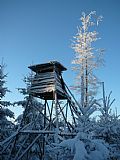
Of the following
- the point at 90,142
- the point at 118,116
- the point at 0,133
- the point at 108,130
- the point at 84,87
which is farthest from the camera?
the point at 84,87

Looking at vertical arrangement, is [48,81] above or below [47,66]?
below

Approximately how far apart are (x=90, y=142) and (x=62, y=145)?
71 centimetres

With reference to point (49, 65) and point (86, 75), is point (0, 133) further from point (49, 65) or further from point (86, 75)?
point (86, 75)

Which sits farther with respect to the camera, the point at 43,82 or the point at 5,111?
the point at 5,111

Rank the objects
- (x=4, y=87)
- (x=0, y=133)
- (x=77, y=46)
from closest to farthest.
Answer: (x=0, y=133), (x=4, y=87), (x=77, y=46)

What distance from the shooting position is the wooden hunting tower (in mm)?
11891

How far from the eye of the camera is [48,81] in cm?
1212

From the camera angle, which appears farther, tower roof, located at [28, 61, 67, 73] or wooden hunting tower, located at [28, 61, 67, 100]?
tower roof, located at [28, 61, 67, 73]

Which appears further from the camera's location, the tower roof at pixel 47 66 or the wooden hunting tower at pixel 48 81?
the tower roof at pixel 47 66

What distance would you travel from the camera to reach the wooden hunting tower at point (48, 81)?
11891mm

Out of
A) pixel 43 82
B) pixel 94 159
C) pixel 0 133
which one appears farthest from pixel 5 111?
pixel 94 159

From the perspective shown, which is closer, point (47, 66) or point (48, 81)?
point (48, 81)

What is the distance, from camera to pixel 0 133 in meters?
14.2

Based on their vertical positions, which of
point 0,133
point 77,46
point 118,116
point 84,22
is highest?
point 84,22
